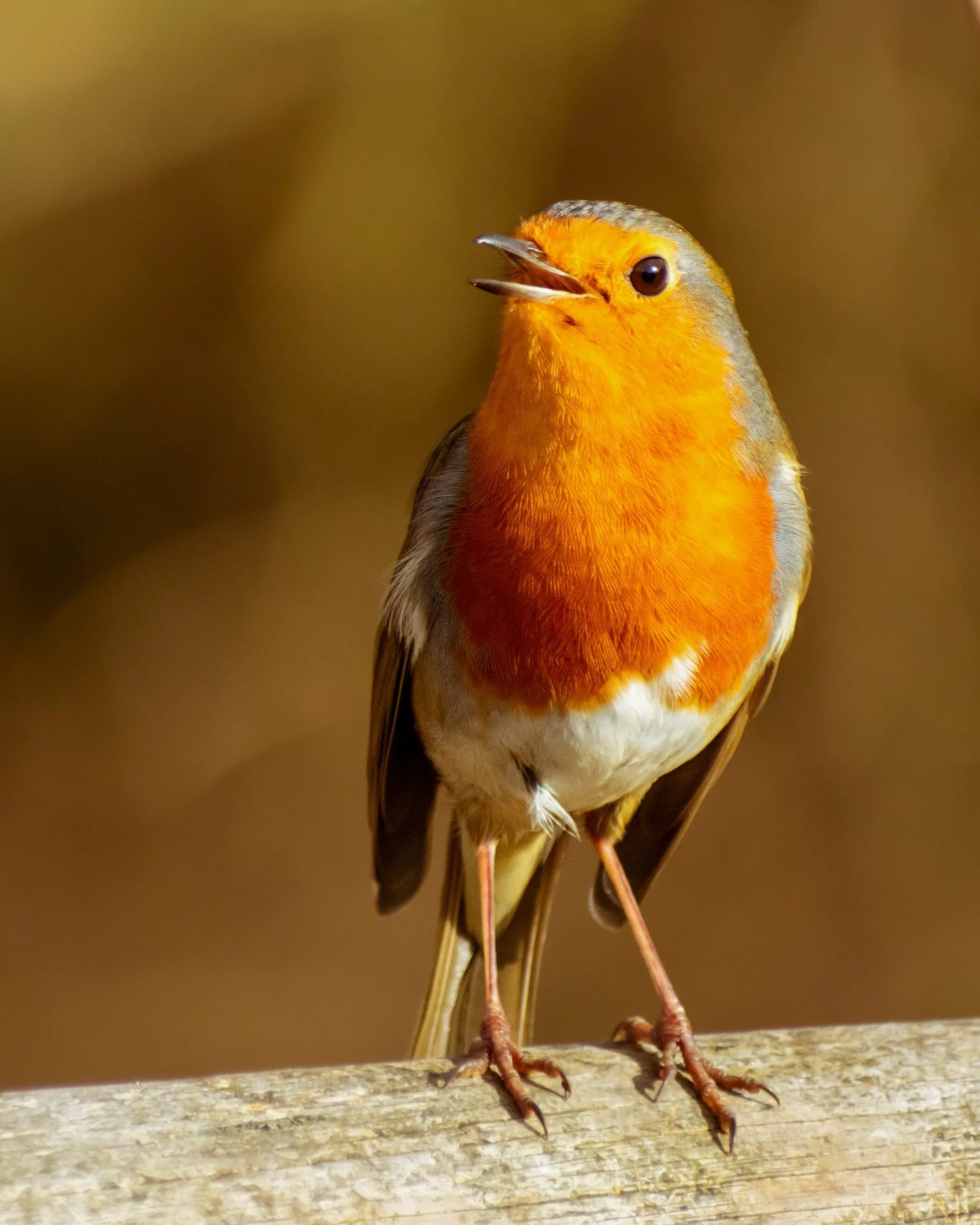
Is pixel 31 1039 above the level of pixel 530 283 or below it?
below

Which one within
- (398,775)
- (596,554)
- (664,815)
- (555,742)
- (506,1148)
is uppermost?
(596,554)

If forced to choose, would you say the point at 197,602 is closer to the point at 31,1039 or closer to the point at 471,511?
the point at 31,1039

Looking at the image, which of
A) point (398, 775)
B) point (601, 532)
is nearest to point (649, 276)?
Answer: point (601, 532)

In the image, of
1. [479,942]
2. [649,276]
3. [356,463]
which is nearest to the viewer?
[649,276]

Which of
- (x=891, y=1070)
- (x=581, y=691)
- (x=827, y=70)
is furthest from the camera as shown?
(x=827, y=70)

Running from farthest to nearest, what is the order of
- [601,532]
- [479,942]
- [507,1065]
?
[479,942] → [601,532] → [507,1065]

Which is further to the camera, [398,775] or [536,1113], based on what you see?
[398,775]

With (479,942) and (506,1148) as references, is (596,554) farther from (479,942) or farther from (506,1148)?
(479,942)

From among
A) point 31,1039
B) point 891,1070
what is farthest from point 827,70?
point 31,1039
